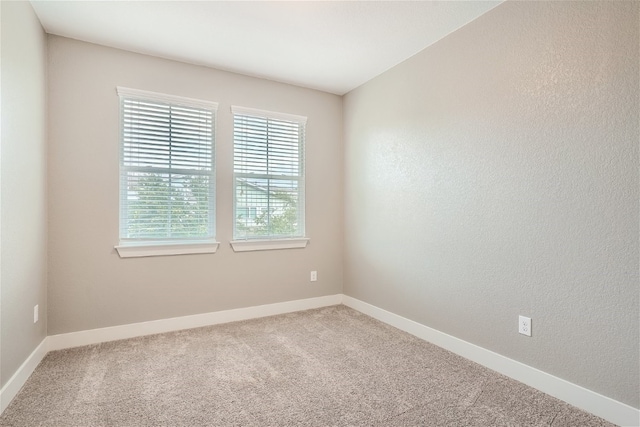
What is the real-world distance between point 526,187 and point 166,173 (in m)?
2.88

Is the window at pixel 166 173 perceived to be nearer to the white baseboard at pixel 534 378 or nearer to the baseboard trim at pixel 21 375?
the baseboard trim at pixel 21 375

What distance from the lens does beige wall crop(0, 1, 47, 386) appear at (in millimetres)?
1824

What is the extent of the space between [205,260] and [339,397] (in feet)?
6.07

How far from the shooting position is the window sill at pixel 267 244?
3.30 metres

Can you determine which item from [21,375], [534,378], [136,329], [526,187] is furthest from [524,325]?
[21,375]

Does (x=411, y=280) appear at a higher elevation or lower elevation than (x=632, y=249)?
lower

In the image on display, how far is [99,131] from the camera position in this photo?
2719 millimetres

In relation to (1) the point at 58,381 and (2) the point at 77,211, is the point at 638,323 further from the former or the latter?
(2) the point at 77,211

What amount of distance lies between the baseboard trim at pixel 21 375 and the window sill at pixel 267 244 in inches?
63.6

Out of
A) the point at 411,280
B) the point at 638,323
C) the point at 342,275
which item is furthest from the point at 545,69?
the point at 342,275

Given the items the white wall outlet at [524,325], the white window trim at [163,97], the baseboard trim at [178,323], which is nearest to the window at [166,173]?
the white window trim at [163,97]

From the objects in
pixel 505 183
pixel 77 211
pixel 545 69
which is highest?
pixel 545 69

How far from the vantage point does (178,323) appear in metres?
3.02

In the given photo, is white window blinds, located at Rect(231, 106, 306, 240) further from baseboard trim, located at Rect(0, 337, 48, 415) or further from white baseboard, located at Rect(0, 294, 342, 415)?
baseboard trim, located at Rect(0, 337, 48, 415)
